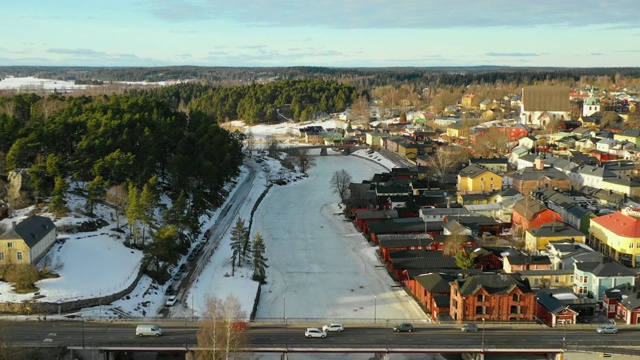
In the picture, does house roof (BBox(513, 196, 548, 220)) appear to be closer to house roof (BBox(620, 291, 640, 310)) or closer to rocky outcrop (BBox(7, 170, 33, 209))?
house roof (BBox(620, 291, 640, 310))

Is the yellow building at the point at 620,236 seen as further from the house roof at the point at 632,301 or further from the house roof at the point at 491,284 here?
the house roof at the point at 491,284

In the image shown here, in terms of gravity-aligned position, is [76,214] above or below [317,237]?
above

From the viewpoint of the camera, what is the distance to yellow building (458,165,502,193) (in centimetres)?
4453

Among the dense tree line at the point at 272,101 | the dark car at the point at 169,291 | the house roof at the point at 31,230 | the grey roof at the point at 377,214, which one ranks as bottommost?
the dark car at the point at 169,291

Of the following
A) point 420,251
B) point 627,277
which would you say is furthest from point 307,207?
point 627,277

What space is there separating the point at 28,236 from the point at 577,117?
67.3m

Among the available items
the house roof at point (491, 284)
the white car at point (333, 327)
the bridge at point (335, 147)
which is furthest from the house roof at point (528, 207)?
the bridge at point (335, 147)

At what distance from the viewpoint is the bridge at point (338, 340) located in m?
20.0

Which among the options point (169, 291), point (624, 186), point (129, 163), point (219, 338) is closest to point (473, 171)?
point (624, 186)

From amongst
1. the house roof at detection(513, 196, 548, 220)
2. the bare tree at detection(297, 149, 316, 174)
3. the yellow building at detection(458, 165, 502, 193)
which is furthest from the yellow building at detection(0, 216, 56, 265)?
the bare tree at detection(297, 149, 316, 174)

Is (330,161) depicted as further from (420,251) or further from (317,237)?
(420,251)

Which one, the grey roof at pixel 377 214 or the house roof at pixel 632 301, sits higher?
the grey roof at pixel 377 214

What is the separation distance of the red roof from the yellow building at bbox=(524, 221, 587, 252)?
1.36 m

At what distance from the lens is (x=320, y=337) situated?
2088cm
